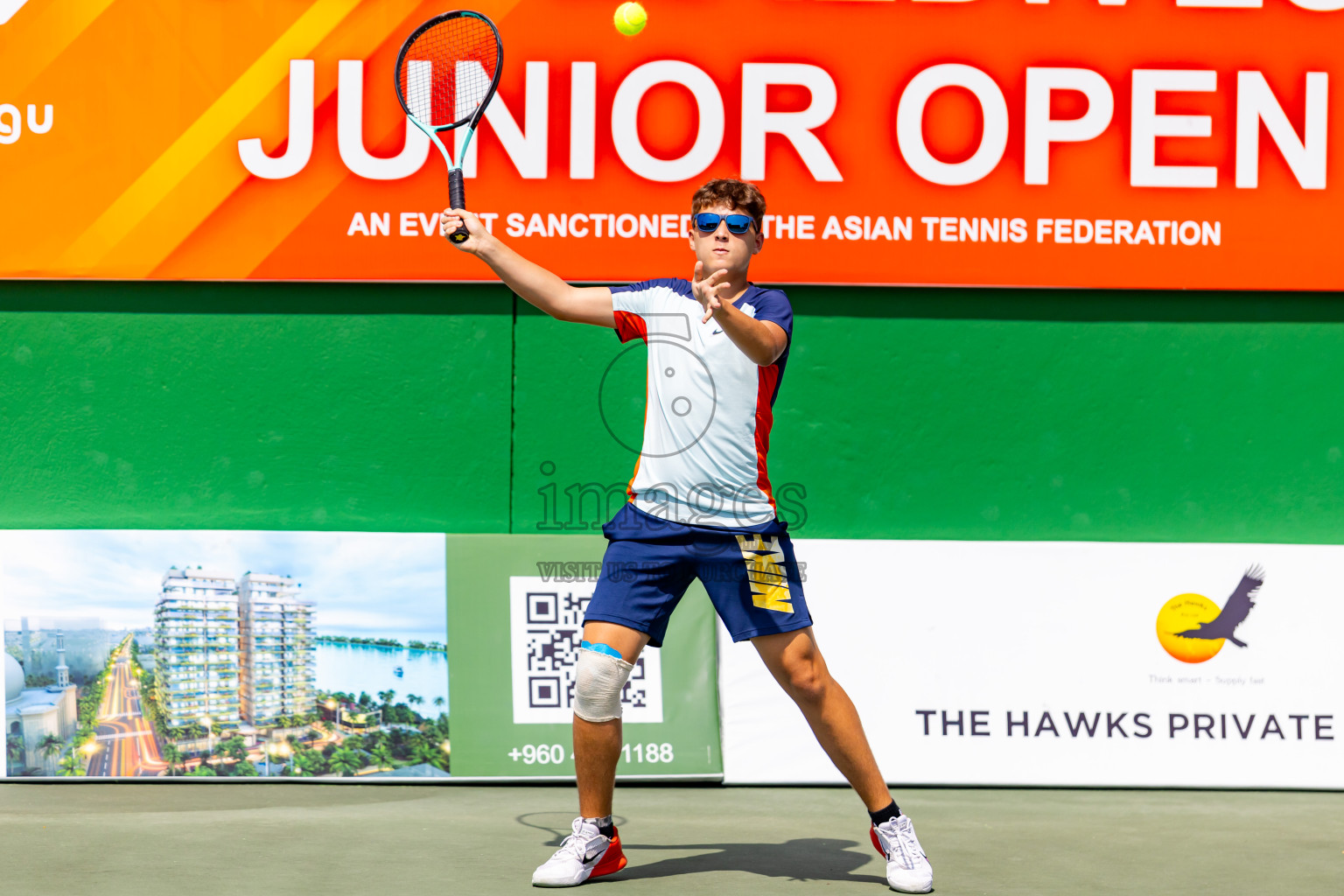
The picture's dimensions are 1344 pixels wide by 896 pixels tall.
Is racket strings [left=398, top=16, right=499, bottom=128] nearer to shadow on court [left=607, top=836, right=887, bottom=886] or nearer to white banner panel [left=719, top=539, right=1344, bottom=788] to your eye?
white banner panel [left=719, top=539, right=1344, bottom=788]

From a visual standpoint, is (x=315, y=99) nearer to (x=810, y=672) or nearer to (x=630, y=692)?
(x=630, y=692)

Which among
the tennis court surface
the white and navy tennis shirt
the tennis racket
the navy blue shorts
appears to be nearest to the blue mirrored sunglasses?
the white and navy tennis shirt

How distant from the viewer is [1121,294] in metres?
5.61

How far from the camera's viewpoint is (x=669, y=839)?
4266 millimetres

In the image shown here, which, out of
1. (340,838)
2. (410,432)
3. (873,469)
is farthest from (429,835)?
(873,469)

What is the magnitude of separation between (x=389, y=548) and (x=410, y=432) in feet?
2.01

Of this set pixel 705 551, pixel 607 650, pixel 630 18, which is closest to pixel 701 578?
pixel 705 551

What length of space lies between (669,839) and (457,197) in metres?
2.08

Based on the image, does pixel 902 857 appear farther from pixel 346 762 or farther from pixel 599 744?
pixel 346 762

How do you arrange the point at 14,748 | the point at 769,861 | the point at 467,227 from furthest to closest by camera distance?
the point at 14,748, the point at 769,861, the point at 467,227

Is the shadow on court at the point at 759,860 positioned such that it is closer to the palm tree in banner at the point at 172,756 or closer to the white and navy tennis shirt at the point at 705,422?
the white and navy tennis shirt at the point at 705,422

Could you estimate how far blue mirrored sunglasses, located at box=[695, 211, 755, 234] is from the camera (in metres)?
3.64

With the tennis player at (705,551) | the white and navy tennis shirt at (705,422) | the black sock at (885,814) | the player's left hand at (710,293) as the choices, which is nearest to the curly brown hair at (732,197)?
the tennis player at (705,551)

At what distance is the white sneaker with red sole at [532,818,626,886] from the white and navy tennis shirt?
895mm
